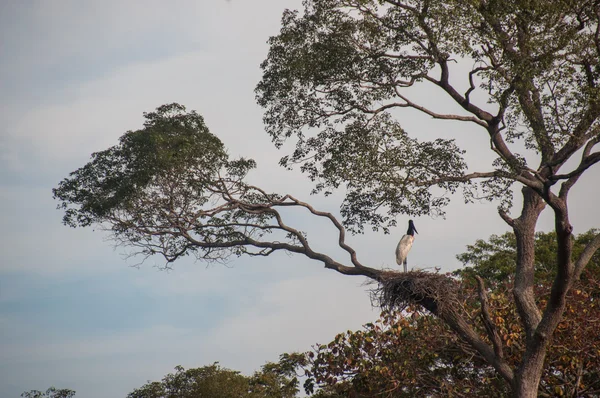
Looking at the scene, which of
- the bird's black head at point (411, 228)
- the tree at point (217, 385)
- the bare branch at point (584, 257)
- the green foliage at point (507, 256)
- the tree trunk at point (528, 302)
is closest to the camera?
the tree trunk at point (528, 302)

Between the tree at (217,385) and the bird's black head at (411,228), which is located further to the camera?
the tree at (217,385)

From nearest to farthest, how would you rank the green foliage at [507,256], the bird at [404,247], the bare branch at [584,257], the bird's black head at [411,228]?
the bare branch at [584,257] → the bird at [404,247] → the bird's black head at [411,228] → the green foliage at [507,256]

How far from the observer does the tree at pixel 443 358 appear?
1152 cm

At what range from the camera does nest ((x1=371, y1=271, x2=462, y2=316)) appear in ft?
35.4

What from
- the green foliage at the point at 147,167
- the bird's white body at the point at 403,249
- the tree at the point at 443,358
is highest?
the green foliage at the point at 147,167

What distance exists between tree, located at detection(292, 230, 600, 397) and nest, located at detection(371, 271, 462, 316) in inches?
15.2

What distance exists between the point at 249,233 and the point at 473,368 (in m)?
5.65

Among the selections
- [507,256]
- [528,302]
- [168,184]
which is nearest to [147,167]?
[168,184]

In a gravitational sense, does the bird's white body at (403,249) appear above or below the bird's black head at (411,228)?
below

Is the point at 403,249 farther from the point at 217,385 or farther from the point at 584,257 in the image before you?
the point at 217,385

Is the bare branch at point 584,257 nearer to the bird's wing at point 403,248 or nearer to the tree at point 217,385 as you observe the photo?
the bird's wing at point 403,248

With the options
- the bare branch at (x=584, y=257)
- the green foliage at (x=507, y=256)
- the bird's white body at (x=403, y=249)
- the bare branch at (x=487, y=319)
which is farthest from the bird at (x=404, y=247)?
the green foliage at (x=507, y=256)

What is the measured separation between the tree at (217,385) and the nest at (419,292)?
5606 mm

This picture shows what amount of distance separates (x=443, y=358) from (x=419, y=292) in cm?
243
